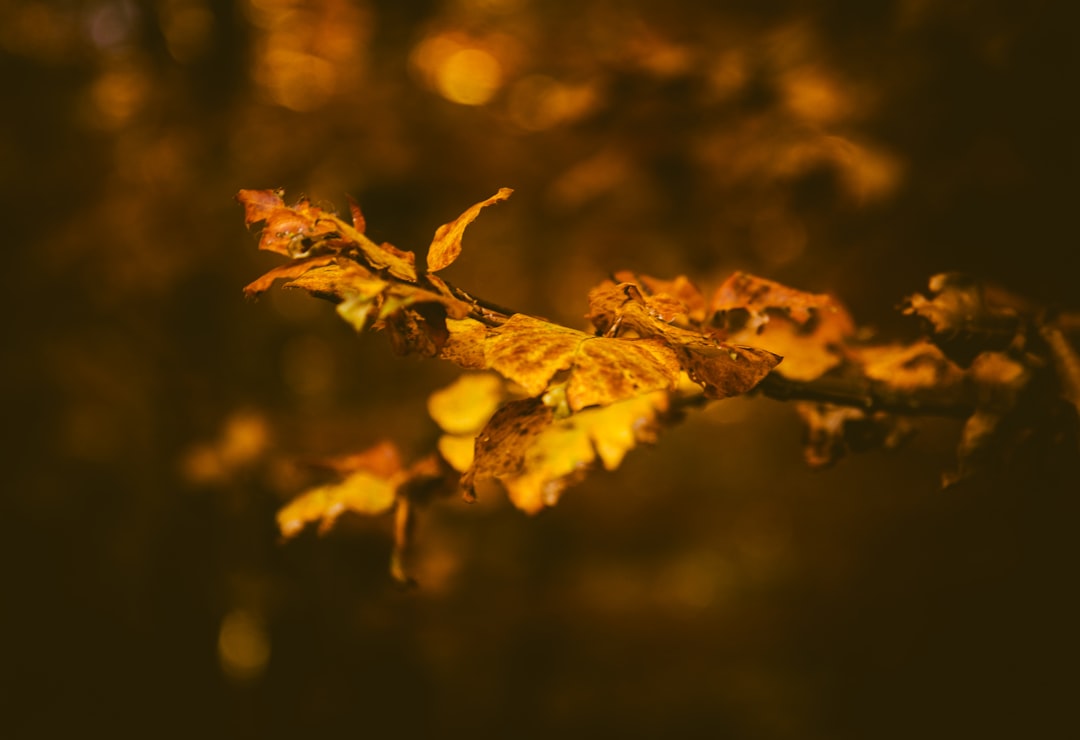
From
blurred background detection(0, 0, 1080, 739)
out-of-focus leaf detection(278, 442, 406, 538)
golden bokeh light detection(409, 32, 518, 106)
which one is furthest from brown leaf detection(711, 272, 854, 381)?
golden bokeh light detection(409, 32, 518, 106)

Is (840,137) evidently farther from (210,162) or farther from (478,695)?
(478,695)

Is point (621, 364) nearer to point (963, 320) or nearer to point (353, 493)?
point (963, 320)

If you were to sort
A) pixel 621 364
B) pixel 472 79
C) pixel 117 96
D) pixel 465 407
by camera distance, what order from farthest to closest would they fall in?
pixel 472 79 → pixel 117 96 → pixel 465 407 → pixel 621 364

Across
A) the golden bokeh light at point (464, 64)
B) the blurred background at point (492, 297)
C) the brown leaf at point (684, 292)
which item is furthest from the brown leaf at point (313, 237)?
the golden bokeh light at point (464, 64)

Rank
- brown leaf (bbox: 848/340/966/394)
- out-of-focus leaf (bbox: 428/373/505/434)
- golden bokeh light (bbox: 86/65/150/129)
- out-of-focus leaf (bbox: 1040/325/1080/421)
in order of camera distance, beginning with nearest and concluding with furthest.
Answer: out-of-focus leaf (bbox: 1040/325/1080/421) < brown leaf (bbox: 848/340/966/394) < out-of-focus leaf (bbox: 428/373/505/434) < golden bokeh light (bbox: 86/65/150/129)

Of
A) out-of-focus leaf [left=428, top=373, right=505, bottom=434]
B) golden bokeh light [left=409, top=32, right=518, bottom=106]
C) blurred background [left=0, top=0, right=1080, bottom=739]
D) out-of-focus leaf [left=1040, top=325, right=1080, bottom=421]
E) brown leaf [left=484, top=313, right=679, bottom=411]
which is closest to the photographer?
brown leaf [left=484, top=313, right=679, bottom=411]

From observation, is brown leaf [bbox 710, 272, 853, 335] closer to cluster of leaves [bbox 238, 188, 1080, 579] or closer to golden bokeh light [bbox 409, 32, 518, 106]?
cluster of leaves [bbox 238, 188, 1080, 579]

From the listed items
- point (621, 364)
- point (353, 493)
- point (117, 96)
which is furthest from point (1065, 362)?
point (117, 96)
